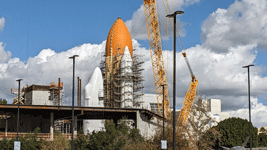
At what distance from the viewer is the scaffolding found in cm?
9144

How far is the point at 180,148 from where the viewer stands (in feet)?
130

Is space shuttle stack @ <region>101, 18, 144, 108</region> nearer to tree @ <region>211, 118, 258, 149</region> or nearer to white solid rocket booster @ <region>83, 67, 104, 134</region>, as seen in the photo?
white solid rocket booster @ <region>83, 67, 104, 134</region>

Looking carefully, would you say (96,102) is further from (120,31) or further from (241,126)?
(241,126)

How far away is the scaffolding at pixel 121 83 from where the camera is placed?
300 feet

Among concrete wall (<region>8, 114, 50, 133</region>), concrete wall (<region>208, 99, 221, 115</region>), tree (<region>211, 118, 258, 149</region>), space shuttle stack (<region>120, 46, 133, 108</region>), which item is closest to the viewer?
concrete wall (<region>8, 114, 50, 133</region>)

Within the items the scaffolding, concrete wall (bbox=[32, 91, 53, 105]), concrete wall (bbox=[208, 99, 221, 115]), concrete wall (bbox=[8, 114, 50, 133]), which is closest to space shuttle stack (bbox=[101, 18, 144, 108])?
the scaffolding

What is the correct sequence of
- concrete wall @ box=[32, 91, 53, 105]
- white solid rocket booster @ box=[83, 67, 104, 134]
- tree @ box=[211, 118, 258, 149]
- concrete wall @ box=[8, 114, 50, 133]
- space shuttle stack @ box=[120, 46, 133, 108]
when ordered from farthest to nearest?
concrete wall @ box=[32, 91, 53, 105], space shuttle stack @ box=[120, 46, 133, 108], white solid rocket booster @ box=[83, 67, 104, 134], tree @ box=[211, 118, 258, 149], concrete wall @ box=[8, 114, 50, 133]

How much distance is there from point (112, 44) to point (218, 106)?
61.9 metres

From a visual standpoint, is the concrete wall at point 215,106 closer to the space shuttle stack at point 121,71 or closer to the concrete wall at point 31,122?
the space shuttle stack at point 121,71

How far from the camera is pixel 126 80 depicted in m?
91.2

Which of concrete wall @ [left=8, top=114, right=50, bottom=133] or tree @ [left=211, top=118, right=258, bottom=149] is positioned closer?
concrete wall @ [left=8, top=114, right=50, bottom=133]

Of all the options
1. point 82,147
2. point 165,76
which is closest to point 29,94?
point 165,76

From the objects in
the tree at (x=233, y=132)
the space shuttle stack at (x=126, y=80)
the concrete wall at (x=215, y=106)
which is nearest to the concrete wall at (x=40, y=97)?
the space shuttle stack at (x=126, y=80)

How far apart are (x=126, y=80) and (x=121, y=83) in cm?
168
